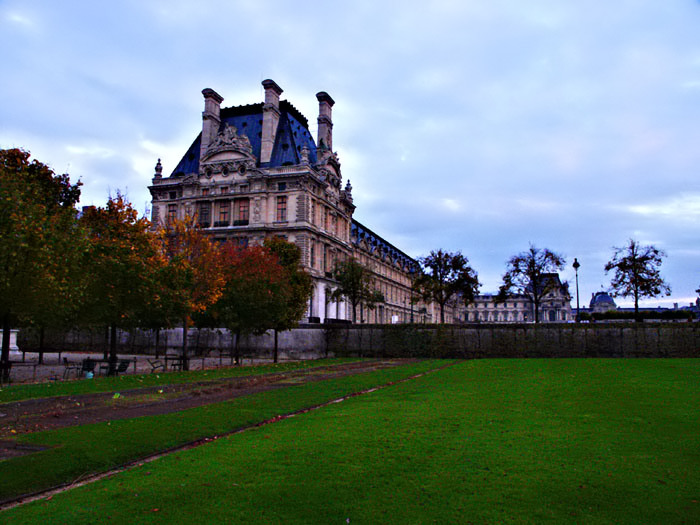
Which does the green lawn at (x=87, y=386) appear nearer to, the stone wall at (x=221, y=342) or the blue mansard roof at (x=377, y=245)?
the stone wall at (x=221, y=342)

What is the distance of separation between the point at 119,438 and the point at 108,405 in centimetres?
719

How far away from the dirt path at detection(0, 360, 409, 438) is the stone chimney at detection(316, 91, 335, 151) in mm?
64730

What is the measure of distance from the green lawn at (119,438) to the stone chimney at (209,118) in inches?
2743

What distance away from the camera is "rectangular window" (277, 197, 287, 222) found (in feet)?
253

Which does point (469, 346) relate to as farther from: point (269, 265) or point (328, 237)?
point (328, 237)

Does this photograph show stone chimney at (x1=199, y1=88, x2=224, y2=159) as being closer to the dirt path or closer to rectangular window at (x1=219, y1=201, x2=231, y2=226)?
rectangular window at (x1=219, y1=201, x2=231, y2=226)

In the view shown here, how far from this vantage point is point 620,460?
30.7ft

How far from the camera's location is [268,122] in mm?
81000

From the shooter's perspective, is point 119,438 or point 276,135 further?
point 276,135

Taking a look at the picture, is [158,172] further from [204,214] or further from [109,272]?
[109,272]

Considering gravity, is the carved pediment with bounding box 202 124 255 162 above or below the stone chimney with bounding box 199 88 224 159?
below

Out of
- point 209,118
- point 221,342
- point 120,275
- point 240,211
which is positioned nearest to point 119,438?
point 120,275

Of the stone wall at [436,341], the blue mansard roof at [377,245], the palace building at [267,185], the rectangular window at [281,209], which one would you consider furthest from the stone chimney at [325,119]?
the stone wall at [436,341]

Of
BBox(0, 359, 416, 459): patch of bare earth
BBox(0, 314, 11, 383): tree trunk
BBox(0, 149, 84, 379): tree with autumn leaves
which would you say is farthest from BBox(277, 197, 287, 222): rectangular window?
BBox(0, 359, 416, 459): patch of bare earth
